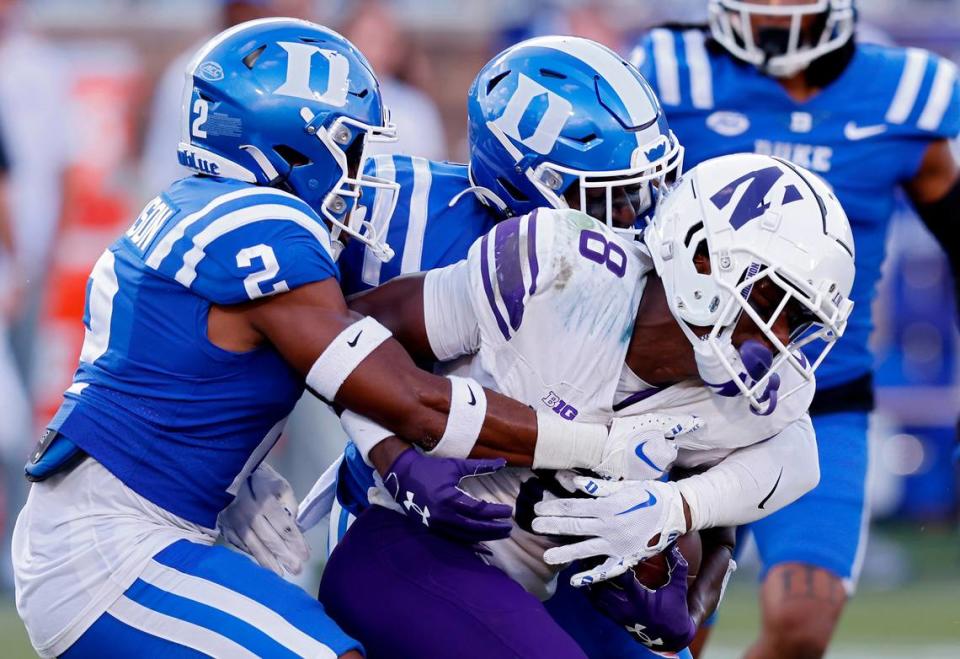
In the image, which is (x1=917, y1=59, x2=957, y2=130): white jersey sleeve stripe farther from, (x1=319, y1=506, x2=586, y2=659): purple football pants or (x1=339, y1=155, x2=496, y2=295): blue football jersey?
(x1=319, y1=506, x2=586, y2=659): purple football pants

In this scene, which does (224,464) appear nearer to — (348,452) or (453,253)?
(348,452)

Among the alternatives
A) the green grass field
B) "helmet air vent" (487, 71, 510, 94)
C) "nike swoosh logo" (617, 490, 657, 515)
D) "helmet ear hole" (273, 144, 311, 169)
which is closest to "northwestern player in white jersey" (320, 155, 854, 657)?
"nike swoosh logo" (617, 490, 657, 515)

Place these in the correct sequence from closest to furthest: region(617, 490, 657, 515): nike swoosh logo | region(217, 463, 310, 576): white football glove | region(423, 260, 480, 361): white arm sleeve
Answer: region(617, 490, 657, 515): nike swoosh logo → region(423, 260, 480, 361): white arm sleeve → region(217, 463, 310, 576): white football glove

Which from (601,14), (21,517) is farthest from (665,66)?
(601,14)

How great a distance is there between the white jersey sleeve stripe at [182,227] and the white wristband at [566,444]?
2.22 ft

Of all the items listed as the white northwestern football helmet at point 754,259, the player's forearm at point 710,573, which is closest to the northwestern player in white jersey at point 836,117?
the player's forearm at point 710,573

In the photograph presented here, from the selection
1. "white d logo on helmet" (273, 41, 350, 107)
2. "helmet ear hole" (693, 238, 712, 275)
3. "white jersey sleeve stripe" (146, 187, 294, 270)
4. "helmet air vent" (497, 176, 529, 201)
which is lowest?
"helmet air vent" (497, 176, 529, 201)

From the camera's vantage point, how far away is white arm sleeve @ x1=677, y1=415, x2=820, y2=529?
114 inches

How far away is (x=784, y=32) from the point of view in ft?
14.0

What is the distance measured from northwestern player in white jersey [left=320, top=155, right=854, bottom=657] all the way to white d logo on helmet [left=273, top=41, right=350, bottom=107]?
0.42m

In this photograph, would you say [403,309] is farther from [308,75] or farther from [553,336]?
[308,75]

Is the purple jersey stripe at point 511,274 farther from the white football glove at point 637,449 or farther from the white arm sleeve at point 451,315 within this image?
the white football glove at point 637,449

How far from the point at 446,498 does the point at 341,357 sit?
31cm

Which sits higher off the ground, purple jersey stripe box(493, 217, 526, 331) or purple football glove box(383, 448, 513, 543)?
purple jersey stripe box(493, 217, 526, 331)
